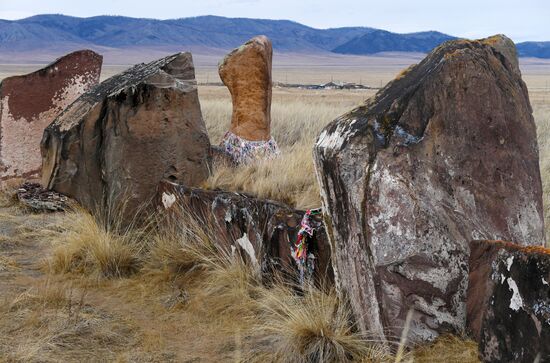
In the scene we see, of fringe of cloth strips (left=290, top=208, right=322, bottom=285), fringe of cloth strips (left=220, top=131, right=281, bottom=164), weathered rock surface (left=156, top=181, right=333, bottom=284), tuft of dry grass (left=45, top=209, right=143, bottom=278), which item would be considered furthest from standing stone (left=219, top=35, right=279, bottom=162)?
fringe of cloth strips (left=290, top=208, right=322, bottom=285)

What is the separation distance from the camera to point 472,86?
4.09 meters

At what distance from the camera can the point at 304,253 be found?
181 inches

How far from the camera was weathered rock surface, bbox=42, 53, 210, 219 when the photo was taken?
257 inches

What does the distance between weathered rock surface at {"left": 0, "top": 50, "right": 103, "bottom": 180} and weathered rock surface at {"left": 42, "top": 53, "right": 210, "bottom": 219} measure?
239 cm

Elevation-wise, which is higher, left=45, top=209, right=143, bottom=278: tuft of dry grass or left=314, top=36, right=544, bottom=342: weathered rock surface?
left=314, top=36, right=544, bottom=342: weathered rock surface

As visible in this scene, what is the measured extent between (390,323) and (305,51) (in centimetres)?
19399

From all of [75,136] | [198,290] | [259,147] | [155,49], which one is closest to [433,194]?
[198,290]

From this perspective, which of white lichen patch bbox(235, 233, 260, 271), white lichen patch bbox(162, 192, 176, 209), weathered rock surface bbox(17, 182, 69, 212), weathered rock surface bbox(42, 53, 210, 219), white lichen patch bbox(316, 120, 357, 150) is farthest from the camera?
weathered rock surface bbox(17, 182, 69, 212)

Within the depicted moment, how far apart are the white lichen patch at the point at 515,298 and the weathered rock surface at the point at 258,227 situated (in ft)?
4.72

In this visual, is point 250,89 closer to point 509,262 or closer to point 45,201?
point 45,201

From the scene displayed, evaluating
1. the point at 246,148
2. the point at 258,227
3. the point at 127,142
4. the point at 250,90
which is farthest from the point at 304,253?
the point at 250,90

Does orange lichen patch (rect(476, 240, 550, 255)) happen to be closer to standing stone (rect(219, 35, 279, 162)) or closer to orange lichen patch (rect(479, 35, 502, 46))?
orange lichen patch (rect(479, 35, 502, 46))

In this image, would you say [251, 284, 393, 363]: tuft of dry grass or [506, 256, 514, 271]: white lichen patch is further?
[251, 284, 393, 363]: tuft of dry grass

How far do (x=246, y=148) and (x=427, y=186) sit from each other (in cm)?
526
